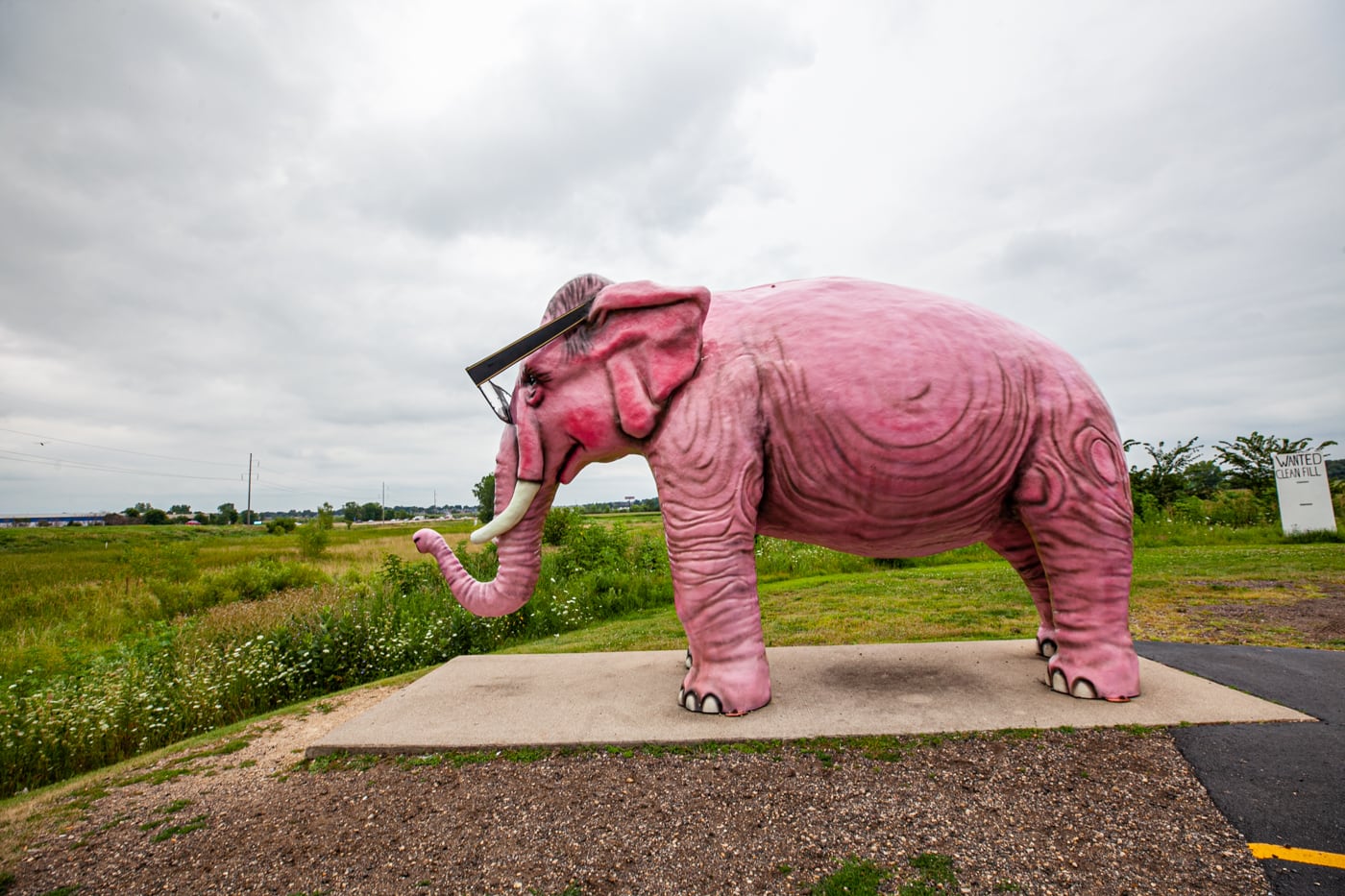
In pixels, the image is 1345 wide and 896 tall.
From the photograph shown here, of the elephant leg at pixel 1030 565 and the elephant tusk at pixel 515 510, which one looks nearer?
the elephant tusk at pixel 515 510

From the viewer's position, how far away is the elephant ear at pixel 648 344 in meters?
3.25

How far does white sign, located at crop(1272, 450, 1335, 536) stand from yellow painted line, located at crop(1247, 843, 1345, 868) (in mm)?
14920

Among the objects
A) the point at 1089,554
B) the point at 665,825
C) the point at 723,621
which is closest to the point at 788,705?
the point at 723,621

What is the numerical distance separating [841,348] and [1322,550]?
1170 centimetres

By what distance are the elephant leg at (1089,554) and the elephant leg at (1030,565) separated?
0.44 m

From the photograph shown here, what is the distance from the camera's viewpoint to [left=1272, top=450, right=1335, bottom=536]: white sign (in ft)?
41.0

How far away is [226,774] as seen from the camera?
2891mm

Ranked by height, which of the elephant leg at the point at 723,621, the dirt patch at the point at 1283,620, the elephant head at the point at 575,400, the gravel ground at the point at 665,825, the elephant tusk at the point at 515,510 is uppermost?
the elephant head at the point at 575,400

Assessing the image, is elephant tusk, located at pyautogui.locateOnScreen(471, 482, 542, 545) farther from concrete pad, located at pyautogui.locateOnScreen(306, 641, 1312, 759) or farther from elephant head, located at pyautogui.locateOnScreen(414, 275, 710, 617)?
concrete pad, located at pyautogui.locateOnScreen(306, 641, 1312, 759)

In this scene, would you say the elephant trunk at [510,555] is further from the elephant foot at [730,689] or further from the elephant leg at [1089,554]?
the elephant leg at [1089,554]

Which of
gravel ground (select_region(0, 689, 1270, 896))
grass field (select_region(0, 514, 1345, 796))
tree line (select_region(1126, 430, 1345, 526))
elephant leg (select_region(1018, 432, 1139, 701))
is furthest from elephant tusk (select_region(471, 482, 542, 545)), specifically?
tree line (select_region(1126, 430, 1345, 526))

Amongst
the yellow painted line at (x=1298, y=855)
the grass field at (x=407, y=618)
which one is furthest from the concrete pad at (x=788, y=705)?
the grass field at (x=407, y=618)

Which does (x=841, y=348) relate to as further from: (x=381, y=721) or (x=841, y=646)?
(x=381, y=721)

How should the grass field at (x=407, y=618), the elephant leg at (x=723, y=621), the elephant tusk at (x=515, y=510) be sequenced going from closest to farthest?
the elephant leg at (x=723, y=621) < the elephant tusk at (x=515, y=510) < the grass field at (x=407, y=618)
